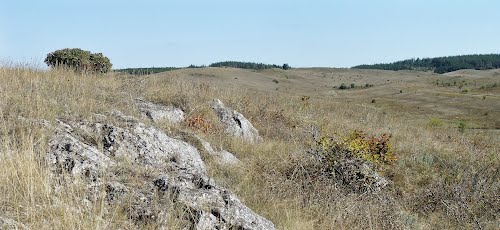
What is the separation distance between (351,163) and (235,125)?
303 cm

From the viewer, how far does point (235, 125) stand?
997cm

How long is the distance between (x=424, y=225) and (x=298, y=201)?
2192mm

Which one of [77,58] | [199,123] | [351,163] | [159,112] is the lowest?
[351,163]

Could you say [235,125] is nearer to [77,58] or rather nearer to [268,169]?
[268,169]

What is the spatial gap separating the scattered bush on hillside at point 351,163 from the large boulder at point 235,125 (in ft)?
5.54

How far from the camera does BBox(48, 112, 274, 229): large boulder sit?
3.99m

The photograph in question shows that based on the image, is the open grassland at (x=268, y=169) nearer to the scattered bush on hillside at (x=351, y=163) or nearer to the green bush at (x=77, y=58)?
the scattered bush on hillside at (x=351, y=163)

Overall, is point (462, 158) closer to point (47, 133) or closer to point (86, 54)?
point (47, 133)

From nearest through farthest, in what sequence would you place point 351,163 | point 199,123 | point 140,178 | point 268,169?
point 140,178 → point 268,169 → point 351,163 → point 199,123

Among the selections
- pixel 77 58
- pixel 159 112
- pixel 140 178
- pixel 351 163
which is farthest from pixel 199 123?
pixel 77 58

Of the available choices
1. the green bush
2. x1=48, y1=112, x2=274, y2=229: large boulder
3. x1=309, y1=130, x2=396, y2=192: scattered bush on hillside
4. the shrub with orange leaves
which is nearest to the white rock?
the shrub with orange leaves

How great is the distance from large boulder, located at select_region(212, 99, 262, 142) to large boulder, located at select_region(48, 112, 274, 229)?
396 cm

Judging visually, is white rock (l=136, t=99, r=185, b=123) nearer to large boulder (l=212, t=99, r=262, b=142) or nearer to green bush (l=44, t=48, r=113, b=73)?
large boulder (l=212, t=99, r=262, b=142)

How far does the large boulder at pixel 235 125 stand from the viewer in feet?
32.0
